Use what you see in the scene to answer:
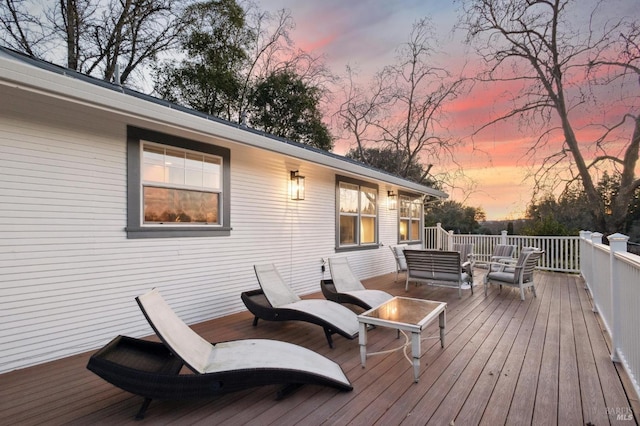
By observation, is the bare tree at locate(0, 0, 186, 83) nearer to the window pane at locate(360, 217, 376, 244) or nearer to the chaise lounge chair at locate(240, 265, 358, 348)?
the window pane at locate(360, 217, 376, 244)

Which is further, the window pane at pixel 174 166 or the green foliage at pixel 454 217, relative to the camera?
the green foliage at pixel 454 217

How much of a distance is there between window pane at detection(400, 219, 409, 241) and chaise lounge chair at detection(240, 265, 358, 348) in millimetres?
6809

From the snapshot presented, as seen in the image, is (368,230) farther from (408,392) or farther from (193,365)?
(193,365)

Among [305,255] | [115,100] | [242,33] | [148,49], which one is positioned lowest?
[305,255]

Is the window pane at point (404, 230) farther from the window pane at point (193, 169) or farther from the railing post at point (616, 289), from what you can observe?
the window pane at point (193, 169)

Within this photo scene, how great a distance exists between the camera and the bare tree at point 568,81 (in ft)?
32.1

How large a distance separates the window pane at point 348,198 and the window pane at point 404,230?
9.94 feet

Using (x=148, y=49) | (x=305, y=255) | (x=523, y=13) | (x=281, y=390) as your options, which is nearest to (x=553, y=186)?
(x=523, y=13)

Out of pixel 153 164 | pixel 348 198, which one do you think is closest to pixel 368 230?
pixel 348 198

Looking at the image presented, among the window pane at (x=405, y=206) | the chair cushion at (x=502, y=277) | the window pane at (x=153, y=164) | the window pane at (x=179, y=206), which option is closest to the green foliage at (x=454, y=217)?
the window pane at (x=405, y=206)

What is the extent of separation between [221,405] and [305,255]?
168 inches

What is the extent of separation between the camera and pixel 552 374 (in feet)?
9.92

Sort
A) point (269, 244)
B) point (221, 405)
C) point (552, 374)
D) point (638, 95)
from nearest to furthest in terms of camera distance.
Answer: point (221, 405) < point (552, 374) < point (269, 244) < point (638, 95)

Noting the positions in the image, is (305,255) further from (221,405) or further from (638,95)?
(638,95)
